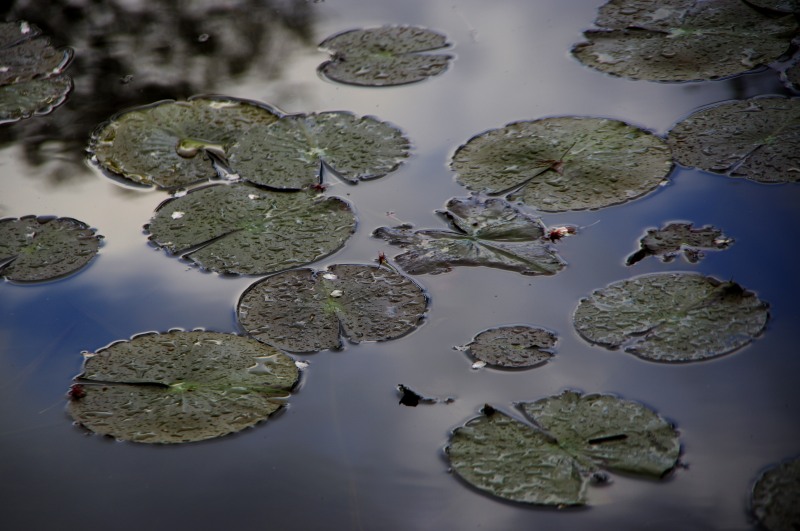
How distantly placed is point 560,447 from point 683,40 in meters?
2.26

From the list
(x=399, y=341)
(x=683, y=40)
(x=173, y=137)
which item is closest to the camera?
(x=399, y=341)

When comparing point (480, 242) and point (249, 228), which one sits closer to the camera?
point (480, 242)

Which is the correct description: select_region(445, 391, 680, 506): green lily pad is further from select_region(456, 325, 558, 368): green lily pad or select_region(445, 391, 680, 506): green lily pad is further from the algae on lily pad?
the algae on lily pad

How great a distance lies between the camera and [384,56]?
3943mm

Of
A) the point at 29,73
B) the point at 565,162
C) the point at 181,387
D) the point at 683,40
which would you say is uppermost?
the point at 683,40

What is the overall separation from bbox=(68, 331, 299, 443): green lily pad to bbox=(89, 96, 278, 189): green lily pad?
90 cm

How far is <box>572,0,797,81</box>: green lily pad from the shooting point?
362 centimetres

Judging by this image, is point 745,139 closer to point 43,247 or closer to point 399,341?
point 399,341

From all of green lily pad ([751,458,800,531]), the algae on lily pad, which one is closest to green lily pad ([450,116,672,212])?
green lily pad ([751,458,800,531])

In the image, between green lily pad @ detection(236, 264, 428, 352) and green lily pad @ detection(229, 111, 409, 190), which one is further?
green lily pad @ detection(229, 111, 409, 190)

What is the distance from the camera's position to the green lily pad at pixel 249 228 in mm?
2895

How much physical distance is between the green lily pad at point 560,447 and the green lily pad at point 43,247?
150 cm

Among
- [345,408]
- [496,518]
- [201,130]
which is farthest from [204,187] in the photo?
[496,518]

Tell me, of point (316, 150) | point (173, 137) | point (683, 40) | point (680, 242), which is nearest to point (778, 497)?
point (680, 242)
